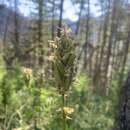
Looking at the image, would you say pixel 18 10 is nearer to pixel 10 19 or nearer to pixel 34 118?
pixel 10 19

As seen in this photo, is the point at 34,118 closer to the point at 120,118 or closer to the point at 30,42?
the point at 120,118

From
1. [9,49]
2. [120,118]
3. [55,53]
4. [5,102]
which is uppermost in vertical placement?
[55,53]

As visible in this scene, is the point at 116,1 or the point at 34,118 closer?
the point at 34,118

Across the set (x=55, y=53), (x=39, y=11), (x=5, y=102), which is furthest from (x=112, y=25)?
(x=55, y=53)

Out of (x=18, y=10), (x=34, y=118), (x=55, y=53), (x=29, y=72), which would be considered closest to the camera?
(x=55, y=53)

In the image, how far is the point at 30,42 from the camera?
38.2 m

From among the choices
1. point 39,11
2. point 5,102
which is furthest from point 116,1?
point 5,102

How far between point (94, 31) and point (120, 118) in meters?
55.2

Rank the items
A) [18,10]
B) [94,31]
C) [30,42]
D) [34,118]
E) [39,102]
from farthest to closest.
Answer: [94,31]
[18,10]
[30,42]
[39,102]
[34,118]

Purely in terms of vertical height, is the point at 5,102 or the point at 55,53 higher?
the point at 55,53

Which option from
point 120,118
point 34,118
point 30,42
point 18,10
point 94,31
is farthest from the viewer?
point 94,31

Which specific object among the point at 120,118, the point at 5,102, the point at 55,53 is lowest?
the point at 5,102

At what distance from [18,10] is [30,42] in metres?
7.47

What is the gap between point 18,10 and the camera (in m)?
44.7
